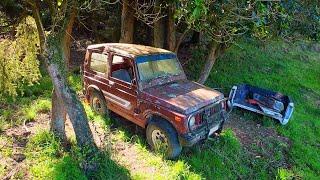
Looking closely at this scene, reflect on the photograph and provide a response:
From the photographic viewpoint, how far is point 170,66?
25.5ft

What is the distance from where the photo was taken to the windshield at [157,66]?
7.18 meters

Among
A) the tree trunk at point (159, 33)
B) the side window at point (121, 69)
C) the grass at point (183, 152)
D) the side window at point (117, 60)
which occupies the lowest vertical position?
the grass at point (183, 152)

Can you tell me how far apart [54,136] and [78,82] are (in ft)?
12.9

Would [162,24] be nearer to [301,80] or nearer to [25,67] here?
[25,67]

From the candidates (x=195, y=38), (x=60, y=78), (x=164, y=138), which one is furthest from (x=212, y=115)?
(x=195, y=38)

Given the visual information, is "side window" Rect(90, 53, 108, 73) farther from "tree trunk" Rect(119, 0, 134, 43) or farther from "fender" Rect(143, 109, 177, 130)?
"tree trunk" Rect(119, 0, 134, 43)

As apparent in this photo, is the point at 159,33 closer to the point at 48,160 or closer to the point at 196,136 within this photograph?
the point at 196,136

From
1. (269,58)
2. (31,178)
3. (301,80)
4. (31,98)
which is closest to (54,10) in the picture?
(31,178)

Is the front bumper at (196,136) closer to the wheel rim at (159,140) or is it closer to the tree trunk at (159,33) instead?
the wheel rim at (159,140)

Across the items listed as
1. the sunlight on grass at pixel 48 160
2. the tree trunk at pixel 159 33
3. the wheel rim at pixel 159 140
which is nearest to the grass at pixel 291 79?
the tree trunk at pixel 159 33

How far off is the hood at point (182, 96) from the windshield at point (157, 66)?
287 millimetres

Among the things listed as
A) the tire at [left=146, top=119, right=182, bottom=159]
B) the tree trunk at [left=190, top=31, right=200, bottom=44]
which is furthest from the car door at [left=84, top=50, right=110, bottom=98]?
the tree trunk at [left=190, top=31, right=200, bottom=44]

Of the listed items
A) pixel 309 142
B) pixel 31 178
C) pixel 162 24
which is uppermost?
pixel 162 24

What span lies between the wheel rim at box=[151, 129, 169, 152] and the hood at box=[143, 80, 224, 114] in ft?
2.03
